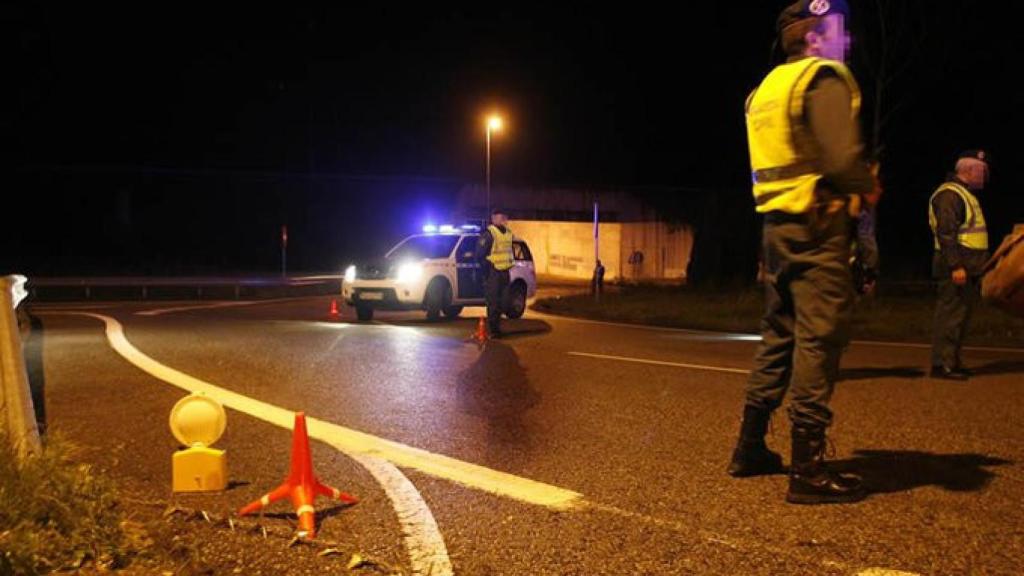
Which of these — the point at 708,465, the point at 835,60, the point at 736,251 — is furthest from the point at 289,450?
the point at 736,251

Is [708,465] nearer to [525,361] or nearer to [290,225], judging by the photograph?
[525,361]

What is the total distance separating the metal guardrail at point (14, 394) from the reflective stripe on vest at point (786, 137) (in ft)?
12.5

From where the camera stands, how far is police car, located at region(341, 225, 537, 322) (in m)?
17.2

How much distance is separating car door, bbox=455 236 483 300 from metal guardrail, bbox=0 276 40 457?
1243cm

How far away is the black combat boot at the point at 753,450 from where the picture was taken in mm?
5023

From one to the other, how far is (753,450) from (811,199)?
4.51 feet

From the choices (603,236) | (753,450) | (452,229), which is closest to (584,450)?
(753,450)

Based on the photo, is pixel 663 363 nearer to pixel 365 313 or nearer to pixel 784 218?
pixel 784 218

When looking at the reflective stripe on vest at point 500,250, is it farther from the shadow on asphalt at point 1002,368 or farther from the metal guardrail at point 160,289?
the metal guardrail at point 160,289

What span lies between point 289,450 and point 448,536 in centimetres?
208

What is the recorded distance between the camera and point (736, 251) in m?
33.9

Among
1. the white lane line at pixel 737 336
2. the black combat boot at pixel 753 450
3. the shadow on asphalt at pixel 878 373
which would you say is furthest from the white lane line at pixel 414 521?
the white lane line at pixel 737 336

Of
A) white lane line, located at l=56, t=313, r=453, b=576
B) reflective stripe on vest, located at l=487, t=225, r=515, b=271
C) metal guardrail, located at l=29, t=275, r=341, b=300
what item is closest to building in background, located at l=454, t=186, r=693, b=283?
metal guardrail, located at l=29, t=275, r=341, b=300

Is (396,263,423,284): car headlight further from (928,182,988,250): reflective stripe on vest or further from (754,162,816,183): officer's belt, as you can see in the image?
(754,162,816,183): officer's belt
